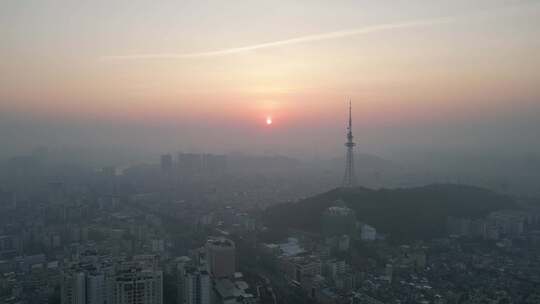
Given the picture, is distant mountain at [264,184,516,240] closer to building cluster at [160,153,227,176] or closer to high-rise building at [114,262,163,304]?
high-rise building at [114,262,163,304]

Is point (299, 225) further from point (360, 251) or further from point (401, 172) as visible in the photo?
point (401, 172)

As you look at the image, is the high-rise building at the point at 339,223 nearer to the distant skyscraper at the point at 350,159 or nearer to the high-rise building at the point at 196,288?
the distant skyscraper at the point at 350,159

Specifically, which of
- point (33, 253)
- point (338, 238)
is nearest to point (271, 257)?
point (338, 238)

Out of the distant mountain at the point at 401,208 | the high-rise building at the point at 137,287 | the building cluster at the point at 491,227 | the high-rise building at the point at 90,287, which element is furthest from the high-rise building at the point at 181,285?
the building cluster at the point at 491,227

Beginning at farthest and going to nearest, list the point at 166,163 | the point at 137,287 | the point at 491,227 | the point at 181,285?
the point at 166,163, the point at 491,227, the point at 181,285, the point at 137,287

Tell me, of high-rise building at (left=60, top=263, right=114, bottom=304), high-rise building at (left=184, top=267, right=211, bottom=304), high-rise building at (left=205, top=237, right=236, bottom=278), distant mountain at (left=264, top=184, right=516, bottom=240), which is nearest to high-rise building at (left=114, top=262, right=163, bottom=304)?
high-rise building at (left=60, top=263, right=114, bottom=304)

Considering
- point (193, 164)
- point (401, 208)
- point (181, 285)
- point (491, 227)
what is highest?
point (193, 164)

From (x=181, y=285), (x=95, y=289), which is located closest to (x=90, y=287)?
(x=95, y=289)

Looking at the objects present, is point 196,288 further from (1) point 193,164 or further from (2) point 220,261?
(1) point 193,164
